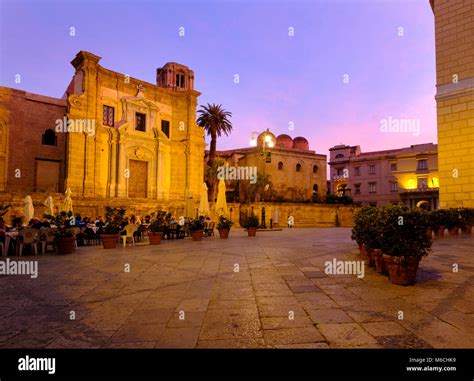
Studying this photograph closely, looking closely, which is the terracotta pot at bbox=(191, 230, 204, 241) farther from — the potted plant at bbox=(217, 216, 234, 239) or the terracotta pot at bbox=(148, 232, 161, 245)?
the terracotta pot at bbox=(148, 232, 161, 245)

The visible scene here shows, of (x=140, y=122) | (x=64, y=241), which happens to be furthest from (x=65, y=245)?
(x=140, y=122)

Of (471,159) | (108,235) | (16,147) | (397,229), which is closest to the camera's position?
(397,229)

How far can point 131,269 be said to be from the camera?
661 cm

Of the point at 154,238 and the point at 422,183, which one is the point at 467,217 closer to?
the point at 154,238

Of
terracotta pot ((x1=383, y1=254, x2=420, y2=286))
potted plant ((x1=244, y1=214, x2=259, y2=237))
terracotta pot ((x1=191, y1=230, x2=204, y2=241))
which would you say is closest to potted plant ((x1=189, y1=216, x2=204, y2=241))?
terracotta pot ((x1=191, y1=230, x2=204, y2=241))

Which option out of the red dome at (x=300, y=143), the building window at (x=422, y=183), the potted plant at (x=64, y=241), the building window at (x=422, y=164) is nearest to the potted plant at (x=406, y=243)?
the potted plant at (x=64, y=241)

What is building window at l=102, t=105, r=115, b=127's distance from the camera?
26875 mm

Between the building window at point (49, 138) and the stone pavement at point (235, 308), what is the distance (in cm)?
2501

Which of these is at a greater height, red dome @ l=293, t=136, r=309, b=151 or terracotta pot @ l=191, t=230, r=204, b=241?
red dome @ l=293, t=136, r=309, b=151

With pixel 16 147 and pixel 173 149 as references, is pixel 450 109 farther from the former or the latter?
pixel 16 147

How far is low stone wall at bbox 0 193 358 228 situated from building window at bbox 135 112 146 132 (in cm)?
803
